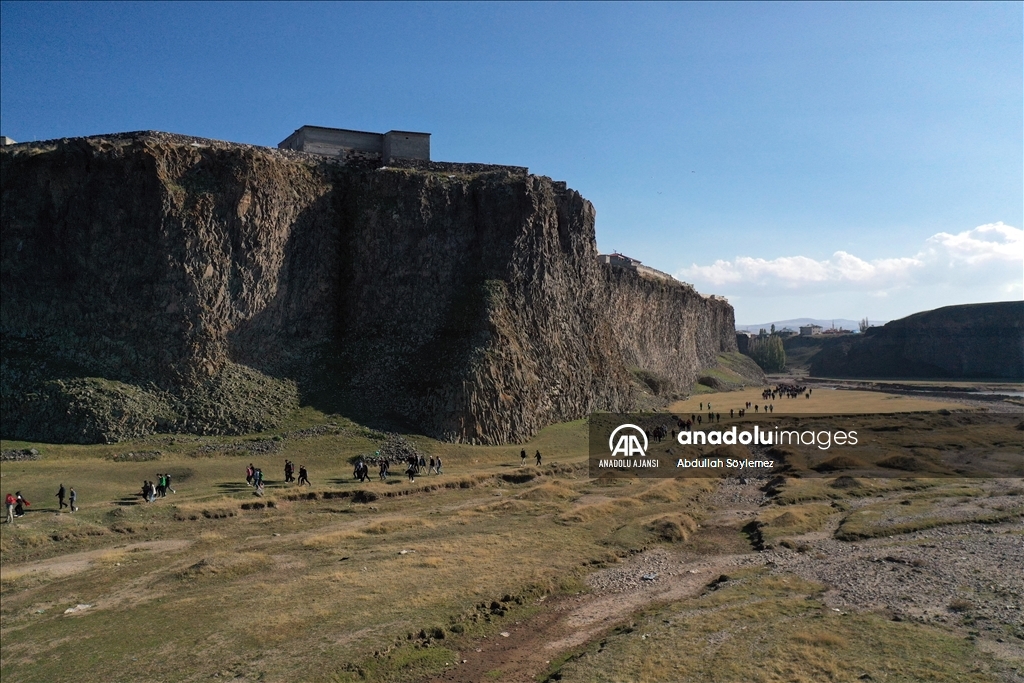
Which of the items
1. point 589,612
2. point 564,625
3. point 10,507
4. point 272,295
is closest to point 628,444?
point 272,295

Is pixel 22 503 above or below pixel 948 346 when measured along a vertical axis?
below

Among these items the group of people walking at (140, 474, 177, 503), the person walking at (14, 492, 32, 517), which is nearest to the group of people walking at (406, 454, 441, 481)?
the group of people walking at (140, 474, 177, 503)

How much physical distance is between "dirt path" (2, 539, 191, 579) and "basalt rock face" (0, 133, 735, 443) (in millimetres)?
16606

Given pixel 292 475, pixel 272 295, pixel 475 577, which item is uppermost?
pixel 272 295

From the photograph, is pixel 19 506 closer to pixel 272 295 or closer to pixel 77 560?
pixel 77 560

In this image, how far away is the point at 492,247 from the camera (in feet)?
185

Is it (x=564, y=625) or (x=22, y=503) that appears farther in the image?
(x=22, y=503)

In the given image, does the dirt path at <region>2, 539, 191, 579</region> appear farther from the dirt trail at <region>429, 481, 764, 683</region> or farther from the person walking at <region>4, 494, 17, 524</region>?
the dirt trail at <region>429, 481, 764, 683</region>

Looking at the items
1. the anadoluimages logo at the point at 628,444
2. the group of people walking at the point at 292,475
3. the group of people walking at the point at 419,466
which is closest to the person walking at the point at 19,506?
the group of people walking at the point at 292,475

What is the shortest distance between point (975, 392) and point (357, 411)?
4231 inches

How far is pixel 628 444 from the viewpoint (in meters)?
52.0

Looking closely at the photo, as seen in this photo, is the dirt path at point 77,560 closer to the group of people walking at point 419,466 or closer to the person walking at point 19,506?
the person walking at point 19,506

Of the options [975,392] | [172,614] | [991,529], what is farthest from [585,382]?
[975,392]

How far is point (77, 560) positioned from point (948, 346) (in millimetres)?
163998
